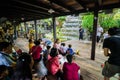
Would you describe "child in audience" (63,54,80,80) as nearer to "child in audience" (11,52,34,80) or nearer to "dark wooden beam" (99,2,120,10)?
"child in audience" (11,52,34,80)

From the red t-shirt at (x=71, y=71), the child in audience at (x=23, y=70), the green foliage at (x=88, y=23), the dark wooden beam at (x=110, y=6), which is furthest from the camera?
the green foliage at (x=88, y=23)

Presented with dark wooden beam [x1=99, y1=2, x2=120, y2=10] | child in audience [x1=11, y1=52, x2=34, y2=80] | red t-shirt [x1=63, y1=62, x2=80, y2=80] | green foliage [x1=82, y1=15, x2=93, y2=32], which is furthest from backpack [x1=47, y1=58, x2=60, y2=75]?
green foliage [x1=82, y1=15, x2=93, y2=32]

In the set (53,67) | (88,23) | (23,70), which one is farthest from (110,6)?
Answer: (88,23)

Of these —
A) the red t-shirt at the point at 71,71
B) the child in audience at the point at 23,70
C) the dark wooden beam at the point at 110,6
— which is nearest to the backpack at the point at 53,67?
the red t-shirt at the point at 71,71

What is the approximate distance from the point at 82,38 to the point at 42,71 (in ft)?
30.9

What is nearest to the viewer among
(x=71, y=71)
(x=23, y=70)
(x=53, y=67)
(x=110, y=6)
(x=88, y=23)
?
(x=23, y=70)

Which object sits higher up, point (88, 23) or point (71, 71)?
point (88, 23)

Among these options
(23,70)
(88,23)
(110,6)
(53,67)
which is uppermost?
(110,6)

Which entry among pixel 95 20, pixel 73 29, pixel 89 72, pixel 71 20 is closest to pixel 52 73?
pixel 89 72

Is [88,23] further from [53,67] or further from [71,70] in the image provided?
[71,70]

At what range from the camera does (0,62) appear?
8.95ft

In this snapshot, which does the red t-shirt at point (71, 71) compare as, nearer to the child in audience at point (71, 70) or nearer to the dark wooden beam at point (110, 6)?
the child in audience at point (71, 70)

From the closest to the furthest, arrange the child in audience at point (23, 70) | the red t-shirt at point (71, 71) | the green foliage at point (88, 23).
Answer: the child in audience at point (23, 70), the red t-shirt at point (71, 71), the green foliage at point (88, 23)

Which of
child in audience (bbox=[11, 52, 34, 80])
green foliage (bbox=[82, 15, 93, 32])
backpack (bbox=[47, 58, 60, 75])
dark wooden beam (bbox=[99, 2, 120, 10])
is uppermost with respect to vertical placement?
dark wooden beam (bbox=[99, 2, 120, 10])
